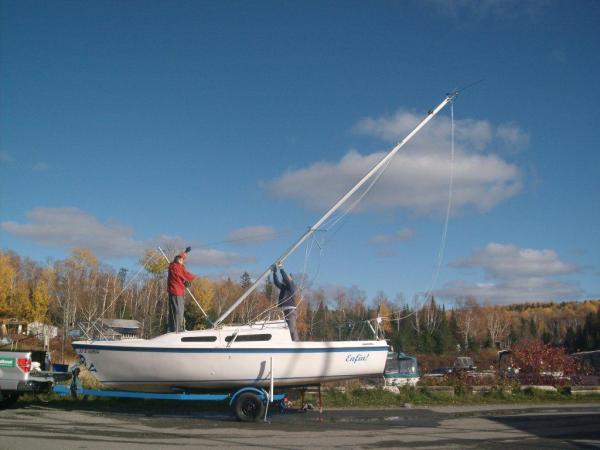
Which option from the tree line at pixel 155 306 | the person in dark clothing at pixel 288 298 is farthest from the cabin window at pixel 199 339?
the tree line at pixel 155 306

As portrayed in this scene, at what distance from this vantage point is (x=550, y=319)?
146m

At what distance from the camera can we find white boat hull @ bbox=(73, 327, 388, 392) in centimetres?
1249

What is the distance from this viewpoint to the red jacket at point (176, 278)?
533 inches

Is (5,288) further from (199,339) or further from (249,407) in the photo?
(249,407)

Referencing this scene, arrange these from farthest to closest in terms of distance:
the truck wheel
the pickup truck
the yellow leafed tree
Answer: the yellow leafed tree, the truck wheel, the pickup truck

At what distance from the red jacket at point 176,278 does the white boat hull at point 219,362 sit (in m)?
1.22

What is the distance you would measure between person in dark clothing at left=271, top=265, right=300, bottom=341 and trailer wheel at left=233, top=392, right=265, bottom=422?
1893mm

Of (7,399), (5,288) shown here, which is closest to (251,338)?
(7,399)

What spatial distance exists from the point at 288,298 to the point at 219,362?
7.88 ft

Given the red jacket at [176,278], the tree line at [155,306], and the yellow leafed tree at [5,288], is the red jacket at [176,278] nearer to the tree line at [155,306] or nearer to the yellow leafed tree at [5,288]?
the tree line at [155,306]

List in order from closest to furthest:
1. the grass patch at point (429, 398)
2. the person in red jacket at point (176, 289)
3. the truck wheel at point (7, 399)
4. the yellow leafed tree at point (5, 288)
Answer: the truck wheel at point (7, 399)
the person in red jacket at point (176, 289)
the grass patch at point (429, 398)
the yellow leafed tree at point (5, 288)

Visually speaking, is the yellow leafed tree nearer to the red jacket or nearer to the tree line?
the tree line

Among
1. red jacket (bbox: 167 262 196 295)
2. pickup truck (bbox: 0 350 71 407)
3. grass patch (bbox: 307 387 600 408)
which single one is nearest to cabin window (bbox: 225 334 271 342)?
red jacket (bbox: 167 262 196 295)

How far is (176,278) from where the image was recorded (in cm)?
1359
